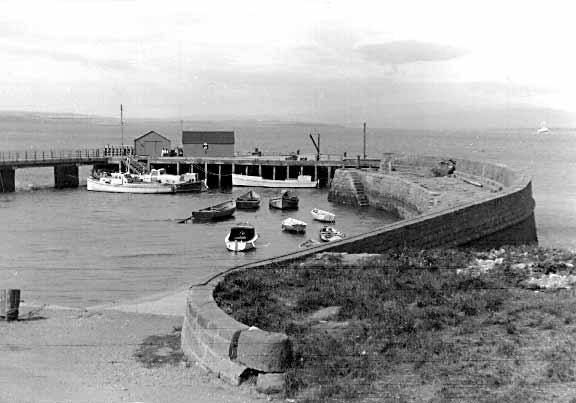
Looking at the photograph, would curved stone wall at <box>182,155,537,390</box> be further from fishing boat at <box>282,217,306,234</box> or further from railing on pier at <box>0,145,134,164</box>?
railing on pier at <box>0,145,134,164</box>


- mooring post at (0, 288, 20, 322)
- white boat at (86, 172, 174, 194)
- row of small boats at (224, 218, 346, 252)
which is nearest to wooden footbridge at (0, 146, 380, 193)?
white boat at (86, 172, 174, 194)

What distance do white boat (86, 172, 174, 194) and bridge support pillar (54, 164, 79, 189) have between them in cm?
685

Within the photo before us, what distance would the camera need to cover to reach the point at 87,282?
95.9 feet

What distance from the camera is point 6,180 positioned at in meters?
72.6

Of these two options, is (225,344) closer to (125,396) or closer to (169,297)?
(125,396)

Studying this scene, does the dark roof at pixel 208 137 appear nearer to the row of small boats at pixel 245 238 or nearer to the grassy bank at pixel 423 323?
the row of small boats at pixel 245 238

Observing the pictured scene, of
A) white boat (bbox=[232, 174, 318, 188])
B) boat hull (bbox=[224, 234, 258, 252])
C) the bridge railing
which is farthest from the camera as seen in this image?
the bridge railing

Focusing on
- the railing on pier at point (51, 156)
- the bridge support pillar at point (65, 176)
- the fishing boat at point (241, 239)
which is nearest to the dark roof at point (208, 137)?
the railing on pier at point (51, 156)

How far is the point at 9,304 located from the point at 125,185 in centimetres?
5606

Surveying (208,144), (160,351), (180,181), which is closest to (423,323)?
(160,351)

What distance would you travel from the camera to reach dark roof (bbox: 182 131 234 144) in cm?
8412

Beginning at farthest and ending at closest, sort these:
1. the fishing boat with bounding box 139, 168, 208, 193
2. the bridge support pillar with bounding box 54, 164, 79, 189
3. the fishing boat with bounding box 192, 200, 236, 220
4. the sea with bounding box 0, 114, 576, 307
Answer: the bridge support pillar with bounding box 54, 164, 79, 189 → the fishing boat with bounding box 139, 168, 208, 193 → the fishing boat with bounding box 192, 200, 236, 220 → the sea with bounding box 0, 114, 576, 307

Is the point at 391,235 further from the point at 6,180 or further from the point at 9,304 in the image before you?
the point at 6,180

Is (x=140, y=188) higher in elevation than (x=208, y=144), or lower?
lower
